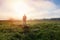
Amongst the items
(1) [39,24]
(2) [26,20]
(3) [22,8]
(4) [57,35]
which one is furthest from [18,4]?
(4) [57,35]

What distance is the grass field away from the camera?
179 centimetres

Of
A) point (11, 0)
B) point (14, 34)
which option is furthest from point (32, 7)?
point (14, 34)

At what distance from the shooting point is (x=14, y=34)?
1.78 meters

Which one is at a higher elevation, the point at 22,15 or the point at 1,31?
the point at 22,15

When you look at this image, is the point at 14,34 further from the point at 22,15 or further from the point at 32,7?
the point at 32,7

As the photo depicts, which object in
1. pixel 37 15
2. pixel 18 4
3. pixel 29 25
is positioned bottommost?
pixel 29 25

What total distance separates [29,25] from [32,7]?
21cm

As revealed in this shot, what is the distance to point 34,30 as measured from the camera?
1.81 m

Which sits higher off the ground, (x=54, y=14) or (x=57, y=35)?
(x=54, y=14)

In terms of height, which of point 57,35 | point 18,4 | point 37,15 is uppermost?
point 18,4

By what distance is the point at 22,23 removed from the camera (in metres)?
1.82

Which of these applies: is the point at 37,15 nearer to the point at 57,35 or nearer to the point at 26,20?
the point at 26,20

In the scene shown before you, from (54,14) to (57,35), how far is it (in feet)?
0.80

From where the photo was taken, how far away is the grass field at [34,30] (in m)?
1.79
